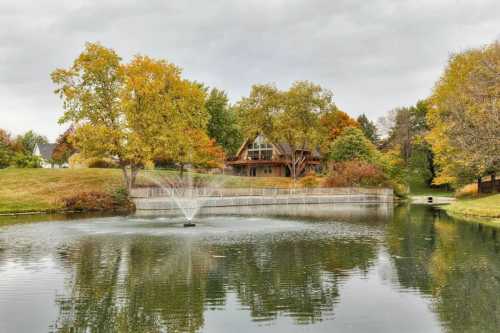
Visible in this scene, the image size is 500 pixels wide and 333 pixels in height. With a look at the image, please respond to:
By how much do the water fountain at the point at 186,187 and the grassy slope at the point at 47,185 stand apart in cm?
209

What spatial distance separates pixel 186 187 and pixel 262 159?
86.6ft

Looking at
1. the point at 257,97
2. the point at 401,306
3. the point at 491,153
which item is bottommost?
the point at 401,306

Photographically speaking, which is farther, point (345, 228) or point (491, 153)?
point (491, 153)

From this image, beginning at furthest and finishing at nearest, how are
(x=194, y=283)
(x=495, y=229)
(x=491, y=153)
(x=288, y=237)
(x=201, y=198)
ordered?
1. (x=201, y=198)
2. (x=491, y=153)
3. (x=495, y=229)
4. (x=288, y=237)
5. (x=194, y=283)

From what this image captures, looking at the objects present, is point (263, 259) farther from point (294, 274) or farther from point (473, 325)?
point (473, 325)

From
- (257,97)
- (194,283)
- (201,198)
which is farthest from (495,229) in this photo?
(257,97)

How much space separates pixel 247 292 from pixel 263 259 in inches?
217

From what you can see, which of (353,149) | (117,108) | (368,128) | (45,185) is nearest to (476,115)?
(353,149)

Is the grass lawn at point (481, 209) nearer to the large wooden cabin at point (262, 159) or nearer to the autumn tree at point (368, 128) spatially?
the large wooden cabin at point (262, 159)

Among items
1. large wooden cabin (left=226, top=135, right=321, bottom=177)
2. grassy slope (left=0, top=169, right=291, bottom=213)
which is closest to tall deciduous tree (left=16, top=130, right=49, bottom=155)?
large wooden cabin (left=226, top=135, right=321, bottom=177)

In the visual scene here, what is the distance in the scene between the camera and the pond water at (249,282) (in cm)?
1211

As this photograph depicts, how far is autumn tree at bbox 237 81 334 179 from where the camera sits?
260 ft

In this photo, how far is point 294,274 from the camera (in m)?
17.4

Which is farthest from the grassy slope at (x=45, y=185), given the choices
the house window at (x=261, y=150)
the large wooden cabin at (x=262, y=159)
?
the house window at (x=261, y=150)
